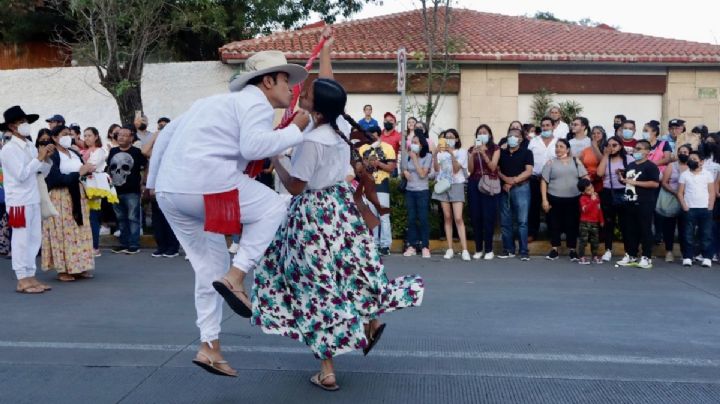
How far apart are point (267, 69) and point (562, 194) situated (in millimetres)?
7940

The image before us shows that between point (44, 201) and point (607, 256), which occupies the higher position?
point (44, 201)

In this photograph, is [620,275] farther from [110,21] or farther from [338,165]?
[110,21]

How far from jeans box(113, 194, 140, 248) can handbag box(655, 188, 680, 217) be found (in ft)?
25.9

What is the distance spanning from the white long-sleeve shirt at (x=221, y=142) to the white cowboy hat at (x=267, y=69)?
0.49ft

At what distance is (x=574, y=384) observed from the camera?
16.8 ft

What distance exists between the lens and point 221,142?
15.2ft

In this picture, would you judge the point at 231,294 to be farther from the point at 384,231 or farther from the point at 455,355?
the point at 384,231

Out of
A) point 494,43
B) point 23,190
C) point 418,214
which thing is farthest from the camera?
point 494,43

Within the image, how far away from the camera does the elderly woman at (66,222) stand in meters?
9.52

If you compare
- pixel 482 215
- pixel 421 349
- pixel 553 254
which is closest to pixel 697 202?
pixel 553 254

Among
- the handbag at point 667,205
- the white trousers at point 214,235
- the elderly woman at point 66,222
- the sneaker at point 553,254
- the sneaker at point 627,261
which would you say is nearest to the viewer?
the white trousers at point 214,235

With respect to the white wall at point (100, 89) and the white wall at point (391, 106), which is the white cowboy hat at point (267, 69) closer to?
the white wall at point (391, 106)

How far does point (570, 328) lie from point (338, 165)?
304cm

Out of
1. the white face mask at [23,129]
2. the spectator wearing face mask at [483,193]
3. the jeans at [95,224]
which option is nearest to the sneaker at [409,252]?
the spectator wearing face mask at [483,193]
